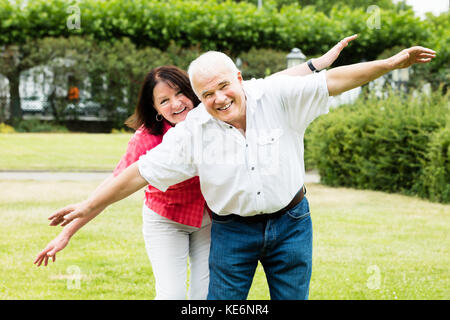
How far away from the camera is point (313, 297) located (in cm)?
530

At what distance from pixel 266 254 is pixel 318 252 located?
3.91m

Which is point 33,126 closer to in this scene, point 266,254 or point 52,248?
point 52,248

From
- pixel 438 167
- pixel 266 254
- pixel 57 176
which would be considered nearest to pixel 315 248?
pixel 438 167

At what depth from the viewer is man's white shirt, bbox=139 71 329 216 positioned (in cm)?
288

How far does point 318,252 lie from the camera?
270 inches

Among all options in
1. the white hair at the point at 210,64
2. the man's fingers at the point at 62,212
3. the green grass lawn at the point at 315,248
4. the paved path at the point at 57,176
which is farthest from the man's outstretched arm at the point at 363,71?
the paved path at the point at 57,176

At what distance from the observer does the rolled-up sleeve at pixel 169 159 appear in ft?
9.58

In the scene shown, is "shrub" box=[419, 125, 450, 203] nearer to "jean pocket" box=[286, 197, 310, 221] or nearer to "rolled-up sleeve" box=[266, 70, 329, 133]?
"jean pocket" box=[286, 197, 310, 221]

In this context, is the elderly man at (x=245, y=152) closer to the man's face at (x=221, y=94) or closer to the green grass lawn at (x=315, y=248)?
the man's face at (x=221, y=94)

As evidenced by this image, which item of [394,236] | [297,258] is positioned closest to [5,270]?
[297,258]

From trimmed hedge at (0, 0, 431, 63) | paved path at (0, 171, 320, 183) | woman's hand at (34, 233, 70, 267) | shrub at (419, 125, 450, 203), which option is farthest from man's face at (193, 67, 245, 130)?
trimmed hedge at (0, 0, 431, 63)

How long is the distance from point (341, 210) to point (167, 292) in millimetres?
6363

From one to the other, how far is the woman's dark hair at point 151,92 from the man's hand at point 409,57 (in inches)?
50.9

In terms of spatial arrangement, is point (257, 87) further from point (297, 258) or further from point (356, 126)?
point (356, 126)
